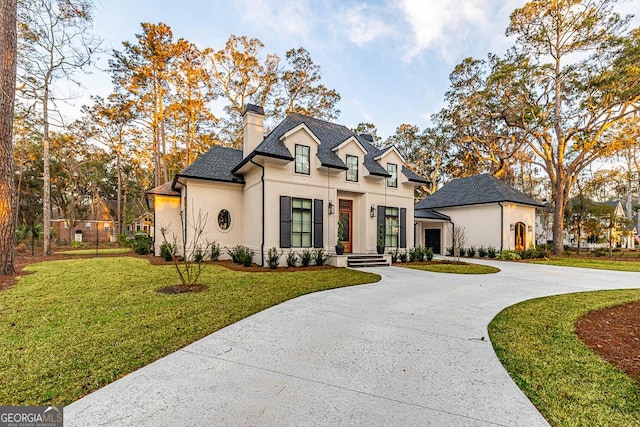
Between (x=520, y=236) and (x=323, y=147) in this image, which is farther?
(x=520, y=236)

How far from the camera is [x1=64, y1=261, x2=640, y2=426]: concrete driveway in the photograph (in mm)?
2098

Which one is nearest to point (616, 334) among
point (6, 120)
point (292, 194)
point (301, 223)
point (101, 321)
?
point (101, 321)

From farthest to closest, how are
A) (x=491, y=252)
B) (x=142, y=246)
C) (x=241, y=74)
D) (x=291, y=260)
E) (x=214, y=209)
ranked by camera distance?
(x=241, y=74)
(x=491, y=252)
(x=142, y=246)
(x=214, y=209)
(x=291, y=260)

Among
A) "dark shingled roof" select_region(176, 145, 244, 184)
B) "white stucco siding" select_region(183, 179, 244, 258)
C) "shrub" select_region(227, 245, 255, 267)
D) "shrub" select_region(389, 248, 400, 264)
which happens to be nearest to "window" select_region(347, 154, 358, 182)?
"shrub" select_region(389, 248, 400, 264)

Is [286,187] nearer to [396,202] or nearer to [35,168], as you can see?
[396,202]

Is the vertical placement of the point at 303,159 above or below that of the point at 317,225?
above

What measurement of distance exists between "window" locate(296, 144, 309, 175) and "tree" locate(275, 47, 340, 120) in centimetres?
1228

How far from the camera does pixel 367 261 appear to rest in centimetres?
1124

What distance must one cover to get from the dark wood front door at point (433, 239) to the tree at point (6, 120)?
20.7 m

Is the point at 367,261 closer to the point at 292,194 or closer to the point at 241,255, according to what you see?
the point at 292,194

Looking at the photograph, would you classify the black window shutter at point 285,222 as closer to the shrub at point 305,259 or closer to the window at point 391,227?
the shrub at point 305,259

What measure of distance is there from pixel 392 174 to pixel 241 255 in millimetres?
8062

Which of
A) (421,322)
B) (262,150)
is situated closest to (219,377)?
(421,322)

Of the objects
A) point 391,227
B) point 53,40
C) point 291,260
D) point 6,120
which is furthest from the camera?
point 391,227
